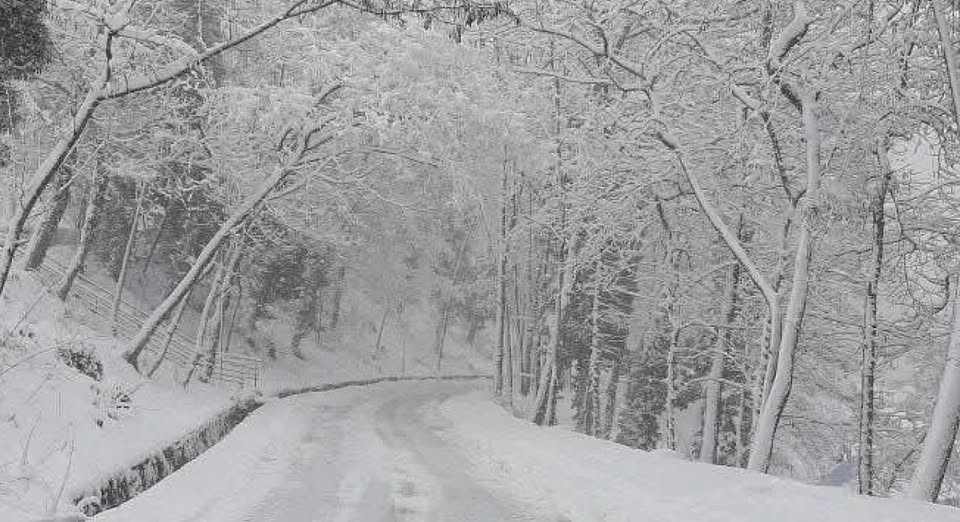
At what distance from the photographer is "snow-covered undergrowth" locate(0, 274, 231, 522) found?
8.20 metres

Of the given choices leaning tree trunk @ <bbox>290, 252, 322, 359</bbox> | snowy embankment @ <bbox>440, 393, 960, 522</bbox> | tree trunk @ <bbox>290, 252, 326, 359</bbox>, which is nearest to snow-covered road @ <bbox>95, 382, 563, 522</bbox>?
snowy embankment @ <bbox>440, 393, 960, 522</bbox>

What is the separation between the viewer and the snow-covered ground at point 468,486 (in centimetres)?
885

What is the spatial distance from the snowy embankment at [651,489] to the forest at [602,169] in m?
1.49

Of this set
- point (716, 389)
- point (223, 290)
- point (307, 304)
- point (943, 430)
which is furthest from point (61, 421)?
point (307, 304)

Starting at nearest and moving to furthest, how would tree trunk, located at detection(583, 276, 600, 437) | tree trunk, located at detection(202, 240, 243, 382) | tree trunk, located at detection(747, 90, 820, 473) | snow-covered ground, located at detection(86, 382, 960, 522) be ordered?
snow-covered ground, located at detection(86, 382, 960, 522), tree trunk, located at detection(747, 90, 820, 473), tree trunk, located at detection(583, 276, 600, 437), tree trunk, located at detection(202, 240, 243, 382)

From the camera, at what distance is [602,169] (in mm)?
16484

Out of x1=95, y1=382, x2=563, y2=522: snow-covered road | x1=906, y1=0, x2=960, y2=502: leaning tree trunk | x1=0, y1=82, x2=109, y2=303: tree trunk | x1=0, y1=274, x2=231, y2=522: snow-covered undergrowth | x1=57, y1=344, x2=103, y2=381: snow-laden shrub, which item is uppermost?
x1=0, y1=82, x2=109, y2=303: tree trunk

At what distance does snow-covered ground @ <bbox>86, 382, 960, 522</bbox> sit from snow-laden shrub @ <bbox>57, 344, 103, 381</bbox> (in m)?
2.98

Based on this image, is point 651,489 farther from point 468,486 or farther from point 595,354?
point 595,354

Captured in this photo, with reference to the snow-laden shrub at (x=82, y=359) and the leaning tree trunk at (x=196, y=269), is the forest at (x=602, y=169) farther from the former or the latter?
the snow-laden shrub at (x=82, y=359)

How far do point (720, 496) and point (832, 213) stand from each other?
4634 mm

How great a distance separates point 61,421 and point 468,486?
5.93 meters

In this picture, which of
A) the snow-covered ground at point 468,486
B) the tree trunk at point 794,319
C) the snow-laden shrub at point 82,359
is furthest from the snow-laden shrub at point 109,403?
the tree trunk at point 794,319

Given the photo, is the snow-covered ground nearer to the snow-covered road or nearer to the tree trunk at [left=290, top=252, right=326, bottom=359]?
the snow-covered road
